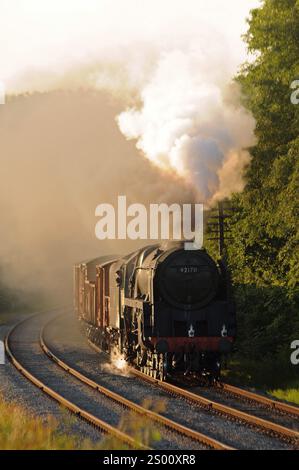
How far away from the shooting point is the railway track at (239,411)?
46.3ft

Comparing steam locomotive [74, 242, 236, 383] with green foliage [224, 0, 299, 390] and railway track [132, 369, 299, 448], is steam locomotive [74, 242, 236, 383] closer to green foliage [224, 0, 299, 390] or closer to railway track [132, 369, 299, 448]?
railway track [132, 369, 299, 448]

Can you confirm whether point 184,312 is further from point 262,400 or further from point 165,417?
point 165,417

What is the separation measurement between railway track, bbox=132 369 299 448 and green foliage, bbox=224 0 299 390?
2.89m

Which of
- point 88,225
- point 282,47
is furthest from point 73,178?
point 282,47

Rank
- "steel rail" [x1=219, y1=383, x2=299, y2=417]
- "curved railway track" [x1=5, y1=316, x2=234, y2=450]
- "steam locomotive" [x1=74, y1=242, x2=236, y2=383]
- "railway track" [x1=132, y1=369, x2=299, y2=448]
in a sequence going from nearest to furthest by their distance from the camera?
1. "curved railway track" [x1=5, y1=316, x2=234, y2=450]
2. "railway track" [x1=132, y1=369, x2=299, y2=448]
3. "steel rail" [x1=219, y1=383, x2=299, y2=417]
4. "steam locomotive" [x1=74, y1=242, x2=236, y2=383]

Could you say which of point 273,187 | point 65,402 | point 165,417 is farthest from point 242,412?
point 273,187

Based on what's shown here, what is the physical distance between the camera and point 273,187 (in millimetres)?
23969

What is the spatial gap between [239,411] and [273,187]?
978 centimetres

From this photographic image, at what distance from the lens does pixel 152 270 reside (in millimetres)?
20344

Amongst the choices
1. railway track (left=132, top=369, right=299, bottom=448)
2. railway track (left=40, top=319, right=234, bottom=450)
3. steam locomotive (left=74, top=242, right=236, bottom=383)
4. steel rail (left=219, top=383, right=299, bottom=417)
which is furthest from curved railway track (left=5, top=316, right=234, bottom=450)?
steel rail (left=219, top=383, right=299, bottom=417)

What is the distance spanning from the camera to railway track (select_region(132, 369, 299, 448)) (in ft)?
46.3

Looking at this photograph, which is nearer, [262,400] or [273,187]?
[262,400]

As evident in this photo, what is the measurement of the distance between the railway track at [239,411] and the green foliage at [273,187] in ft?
9.49

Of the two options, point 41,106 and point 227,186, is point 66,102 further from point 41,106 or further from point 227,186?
point 227,186
